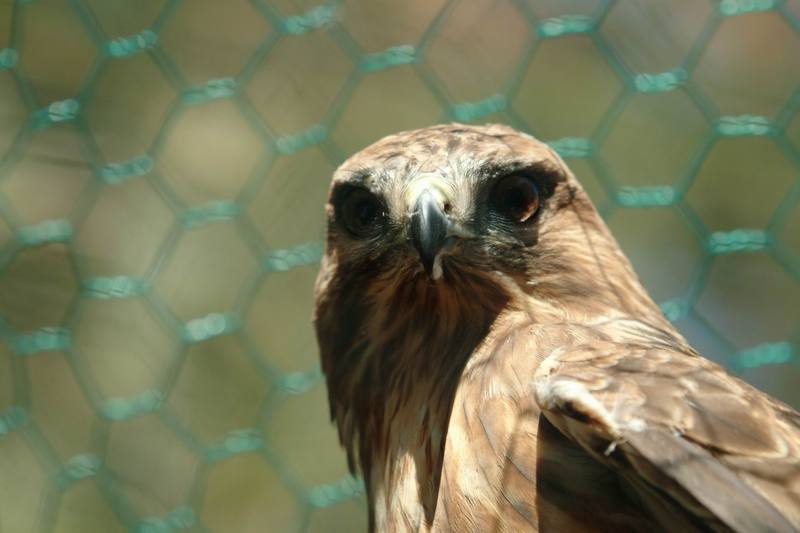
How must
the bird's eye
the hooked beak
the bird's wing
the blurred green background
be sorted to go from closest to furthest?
1. the bird's wing
2. the hooked beak
3. the bird's eye
4. the blurred green background

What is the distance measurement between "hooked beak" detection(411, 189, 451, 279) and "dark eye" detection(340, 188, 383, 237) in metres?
0.14

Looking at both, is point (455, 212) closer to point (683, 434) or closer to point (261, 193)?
point (683, 434)

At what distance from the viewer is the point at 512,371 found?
134cm

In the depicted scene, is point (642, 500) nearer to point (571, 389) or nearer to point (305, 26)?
point (571, 389)

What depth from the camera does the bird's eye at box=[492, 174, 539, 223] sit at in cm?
151

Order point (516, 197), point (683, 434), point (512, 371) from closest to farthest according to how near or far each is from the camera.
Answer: point (683, 434) < point (512, 371) < point (516, 197)

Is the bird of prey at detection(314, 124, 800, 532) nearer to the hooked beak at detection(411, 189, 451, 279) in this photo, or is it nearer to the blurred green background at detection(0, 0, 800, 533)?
the hooked beak at detection(411, 189, 451, 279)

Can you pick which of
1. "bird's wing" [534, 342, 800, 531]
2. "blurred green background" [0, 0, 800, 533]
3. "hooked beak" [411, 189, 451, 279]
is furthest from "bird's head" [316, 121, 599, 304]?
"blurred green background" [0, 0, 800, 533]

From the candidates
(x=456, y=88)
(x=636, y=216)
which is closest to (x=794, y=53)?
(x=636, y=216)

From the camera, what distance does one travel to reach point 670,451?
3.45 feet

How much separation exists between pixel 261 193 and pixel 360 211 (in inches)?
41.9

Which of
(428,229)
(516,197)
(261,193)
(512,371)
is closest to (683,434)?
(512,371)

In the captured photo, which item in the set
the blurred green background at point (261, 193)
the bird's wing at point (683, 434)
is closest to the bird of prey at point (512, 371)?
the bird's wing at point (683, 434)

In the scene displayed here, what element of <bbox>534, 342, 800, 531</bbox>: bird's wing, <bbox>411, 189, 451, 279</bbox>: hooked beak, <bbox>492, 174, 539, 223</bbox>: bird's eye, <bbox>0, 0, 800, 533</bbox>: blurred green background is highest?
<bbox>534, 342, 800, 531</bbox>: bird's wing
